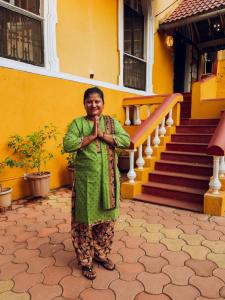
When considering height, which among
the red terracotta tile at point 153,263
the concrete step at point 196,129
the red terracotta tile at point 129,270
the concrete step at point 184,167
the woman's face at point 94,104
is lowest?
the red terracotta tile at point 129,270

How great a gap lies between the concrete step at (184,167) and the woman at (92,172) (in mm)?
2971

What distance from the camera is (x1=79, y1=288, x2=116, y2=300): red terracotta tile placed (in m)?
2.24

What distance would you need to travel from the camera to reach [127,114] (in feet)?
24.5

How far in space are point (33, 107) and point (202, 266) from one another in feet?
13.0

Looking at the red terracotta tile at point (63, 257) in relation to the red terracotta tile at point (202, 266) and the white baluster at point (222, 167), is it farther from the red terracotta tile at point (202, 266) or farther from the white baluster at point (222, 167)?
the white baluster at point (222, 167)

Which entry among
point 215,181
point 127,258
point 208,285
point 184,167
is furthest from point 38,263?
point 184,167

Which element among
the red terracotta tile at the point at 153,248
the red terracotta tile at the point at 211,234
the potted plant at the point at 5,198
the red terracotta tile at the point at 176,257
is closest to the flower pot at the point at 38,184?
the potted plant at the point at 5,198

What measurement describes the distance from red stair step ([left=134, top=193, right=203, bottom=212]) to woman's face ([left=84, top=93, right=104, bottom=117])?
2717 millimetres

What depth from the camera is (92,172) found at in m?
2.38

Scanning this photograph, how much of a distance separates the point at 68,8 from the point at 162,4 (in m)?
4.58

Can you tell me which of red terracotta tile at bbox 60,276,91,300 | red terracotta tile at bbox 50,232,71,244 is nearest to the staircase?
red terracotta tile at bbox 50,232,71,244

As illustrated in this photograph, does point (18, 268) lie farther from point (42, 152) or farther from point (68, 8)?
point (68, 8)

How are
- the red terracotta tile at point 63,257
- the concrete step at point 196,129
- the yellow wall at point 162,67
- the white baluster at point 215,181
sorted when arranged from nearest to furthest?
the red terracotta tile at point 63,257 < the white baluster at point 215,181 < the concrete step at point 196,129 < the yellow wall at point 162,67

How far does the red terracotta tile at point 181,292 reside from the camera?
7.33 ft
